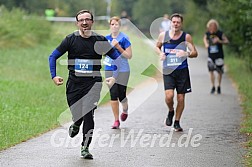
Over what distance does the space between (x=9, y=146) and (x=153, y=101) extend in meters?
7.58

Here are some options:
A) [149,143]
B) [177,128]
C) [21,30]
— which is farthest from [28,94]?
[21,30]

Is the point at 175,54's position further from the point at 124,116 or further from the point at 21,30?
the point at 21,30

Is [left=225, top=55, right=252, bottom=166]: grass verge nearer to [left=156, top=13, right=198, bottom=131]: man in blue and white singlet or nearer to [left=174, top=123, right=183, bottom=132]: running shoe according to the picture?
[left=174, top=123, right=183, bottom=132]: running shoe

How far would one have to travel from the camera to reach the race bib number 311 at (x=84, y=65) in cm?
977

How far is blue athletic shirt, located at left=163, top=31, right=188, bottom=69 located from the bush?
1683 centimetres

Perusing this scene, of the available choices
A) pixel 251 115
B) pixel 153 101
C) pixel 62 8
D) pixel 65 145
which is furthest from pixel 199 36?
pixel 65 145

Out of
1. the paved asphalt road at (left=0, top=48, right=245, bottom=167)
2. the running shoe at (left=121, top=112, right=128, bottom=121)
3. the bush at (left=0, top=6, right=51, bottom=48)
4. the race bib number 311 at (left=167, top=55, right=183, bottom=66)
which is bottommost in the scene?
the paved asphalt road at (left=0, top=48, right=245, bottom=167)

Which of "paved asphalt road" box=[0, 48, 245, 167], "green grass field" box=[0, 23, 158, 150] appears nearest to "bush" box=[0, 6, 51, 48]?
"green grass field" box=[0, 23, 158, 150]

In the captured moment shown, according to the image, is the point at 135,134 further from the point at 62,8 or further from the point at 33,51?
the point at 62,8

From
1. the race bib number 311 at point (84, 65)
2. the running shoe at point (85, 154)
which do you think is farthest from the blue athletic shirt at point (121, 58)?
the running shoe at point (85, 154)

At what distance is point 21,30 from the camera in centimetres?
3094

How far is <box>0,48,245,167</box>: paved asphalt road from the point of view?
9.52m

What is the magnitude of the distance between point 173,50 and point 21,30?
19.5 meters

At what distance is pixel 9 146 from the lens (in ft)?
34.7
